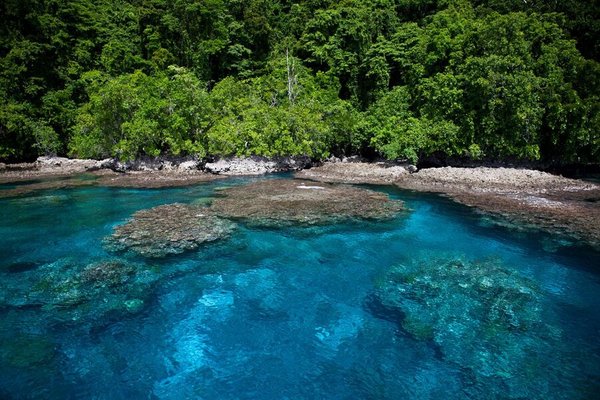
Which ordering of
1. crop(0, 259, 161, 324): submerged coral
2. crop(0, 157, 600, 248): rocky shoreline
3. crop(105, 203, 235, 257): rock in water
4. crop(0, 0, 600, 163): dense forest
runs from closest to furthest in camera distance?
crop(0, 259, 161, 324): submerged coral < crop(105, 203, 235, 257): rock in water < crop(0, 157, 600, 248): rocky shoreline < crop(0, 0, 600, 163): dense forest

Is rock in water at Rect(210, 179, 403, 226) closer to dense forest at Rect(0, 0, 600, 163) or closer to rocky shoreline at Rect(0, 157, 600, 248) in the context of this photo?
rocky shoreline at Rect(0, 157, 600, 248)

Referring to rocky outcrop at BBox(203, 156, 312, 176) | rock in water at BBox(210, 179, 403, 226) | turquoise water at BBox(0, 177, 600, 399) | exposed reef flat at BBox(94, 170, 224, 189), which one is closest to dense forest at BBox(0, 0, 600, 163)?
rocky outcrop at BBox(203, 156, 312, 176)

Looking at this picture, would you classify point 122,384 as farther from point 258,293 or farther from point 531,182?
point 531,182

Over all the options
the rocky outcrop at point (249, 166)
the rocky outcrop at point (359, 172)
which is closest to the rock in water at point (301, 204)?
the rocky outcrop at point (359, 172)

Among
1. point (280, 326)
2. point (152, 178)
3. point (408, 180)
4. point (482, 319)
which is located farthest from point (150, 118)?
point (482, 319)

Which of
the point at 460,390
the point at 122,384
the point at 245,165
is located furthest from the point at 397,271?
the point at 245,165

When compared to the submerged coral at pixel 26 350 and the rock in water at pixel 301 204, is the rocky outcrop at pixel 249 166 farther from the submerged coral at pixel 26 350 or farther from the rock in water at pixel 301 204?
the submerged coral at pixel 26 350

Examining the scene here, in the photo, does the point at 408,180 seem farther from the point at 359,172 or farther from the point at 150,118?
the point at 150,118
